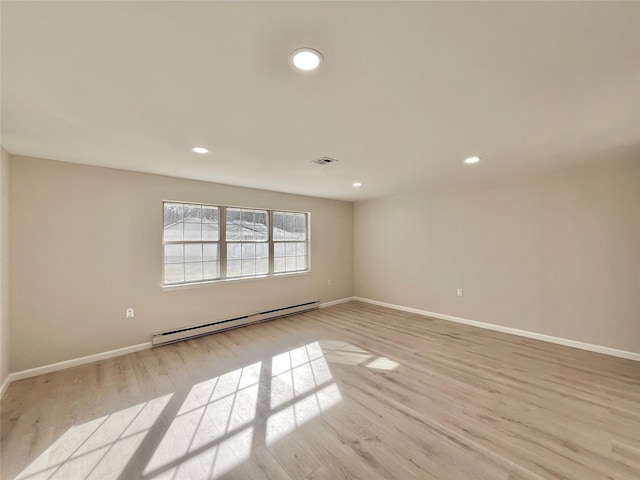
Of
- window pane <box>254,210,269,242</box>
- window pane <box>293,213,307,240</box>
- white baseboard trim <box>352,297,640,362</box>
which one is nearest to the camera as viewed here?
white baseboard trim <box>352,297,640,362</box>

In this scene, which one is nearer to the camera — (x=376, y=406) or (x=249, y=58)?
(x=249, y=58)

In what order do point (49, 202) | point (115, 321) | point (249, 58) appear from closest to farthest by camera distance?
point (249, 58) < point (49, 202) < point (115, 321)

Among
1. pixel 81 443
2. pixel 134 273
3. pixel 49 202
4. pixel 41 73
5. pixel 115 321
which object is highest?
pixel 41 73

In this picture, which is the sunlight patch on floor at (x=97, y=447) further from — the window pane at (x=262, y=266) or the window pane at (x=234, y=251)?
the window pane at (x=262, y=266)

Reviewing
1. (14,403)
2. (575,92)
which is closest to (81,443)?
(14,403)

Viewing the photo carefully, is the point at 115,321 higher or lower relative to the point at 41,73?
lower

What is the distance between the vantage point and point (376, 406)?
88.4 inches

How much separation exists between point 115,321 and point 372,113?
3.85m

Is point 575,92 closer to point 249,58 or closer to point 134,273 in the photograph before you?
point 249,58

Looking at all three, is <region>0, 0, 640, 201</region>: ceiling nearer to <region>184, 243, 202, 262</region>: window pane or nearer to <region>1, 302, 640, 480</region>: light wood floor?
<region>184, 243, 202, 262</region>: window pane

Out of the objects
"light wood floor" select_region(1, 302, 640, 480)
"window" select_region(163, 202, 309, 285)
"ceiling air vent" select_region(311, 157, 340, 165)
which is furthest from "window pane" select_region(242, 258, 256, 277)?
"ceiling air vent" select_region(311, 157, 340, 165)

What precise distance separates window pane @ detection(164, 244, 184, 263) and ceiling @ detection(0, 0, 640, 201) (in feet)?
4.63

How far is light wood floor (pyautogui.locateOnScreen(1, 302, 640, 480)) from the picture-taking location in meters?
1.65

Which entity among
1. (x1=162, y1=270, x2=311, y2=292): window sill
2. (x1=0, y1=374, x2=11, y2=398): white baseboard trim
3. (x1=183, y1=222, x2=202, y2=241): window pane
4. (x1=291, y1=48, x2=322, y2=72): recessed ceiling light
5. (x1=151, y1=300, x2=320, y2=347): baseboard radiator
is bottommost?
(x1=0, y1=374, x2=11, y2=398): white baseboard trim
